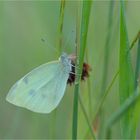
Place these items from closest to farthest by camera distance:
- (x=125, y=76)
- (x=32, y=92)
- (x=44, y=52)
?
1. (x=125, y=76)
2. (x=32, y=92)
3. (x=44, y=52)

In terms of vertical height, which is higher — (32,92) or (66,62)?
(66,62)

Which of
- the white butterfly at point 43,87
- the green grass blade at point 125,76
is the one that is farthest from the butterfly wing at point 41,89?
the green grass blade at point 125,76

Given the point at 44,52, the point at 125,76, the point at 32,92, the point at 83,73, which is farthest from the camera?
the point at 44,52

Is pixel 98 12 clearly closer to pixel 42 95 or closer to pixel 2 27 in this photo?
pixel 2 27

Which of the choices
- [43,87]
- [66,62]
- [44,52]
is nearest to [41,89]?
[43,87]

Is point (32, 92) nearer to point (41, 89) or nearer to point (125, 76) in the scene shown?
point (41, 89)

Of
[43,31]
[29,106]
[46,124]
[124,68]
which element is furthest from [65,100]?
[124,68]
